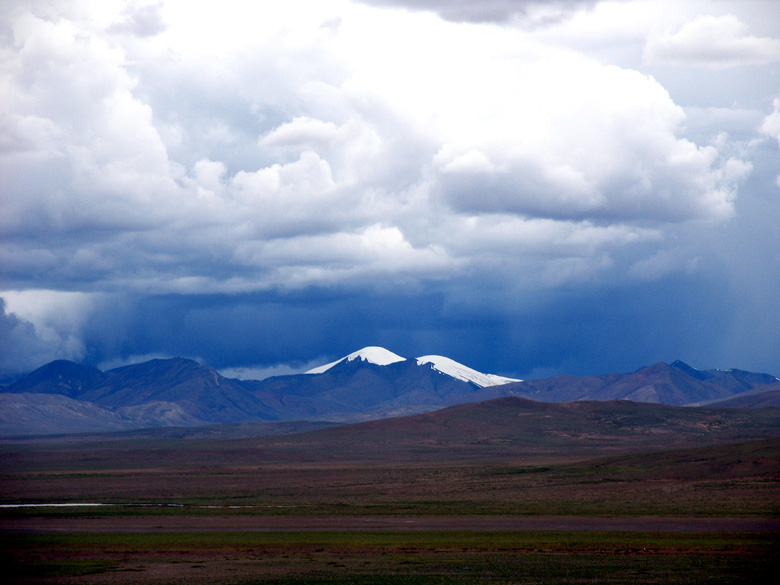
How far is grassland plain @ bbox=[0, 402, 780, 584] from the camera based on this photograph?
47.9m

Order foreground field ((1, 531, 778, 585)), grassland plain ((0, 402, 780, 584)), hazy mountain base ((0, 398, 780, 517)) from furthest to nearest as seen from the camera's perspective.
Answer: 1. hazy mountain base ((0, 398, 780, 517))
2. grassland plain ((0, 402, 780, 584))
3. foreground field ((1, 531, 778, 585))

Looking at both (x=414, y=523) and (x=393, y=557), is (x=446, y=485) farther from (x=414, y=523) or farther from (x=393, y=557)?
(x=393, y=557)

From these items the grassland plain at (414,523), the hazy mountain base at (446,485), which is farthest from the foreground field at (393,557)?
the hazy mountain base at (446,485)

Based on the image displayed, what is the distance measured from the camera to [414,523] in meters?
73.6

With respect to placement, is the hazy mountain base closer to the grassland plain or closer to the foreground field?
the grassland plain

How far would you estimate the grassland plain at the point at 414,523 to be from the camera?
47875 millimetres

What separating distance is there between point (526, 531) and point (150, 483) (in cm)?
7664

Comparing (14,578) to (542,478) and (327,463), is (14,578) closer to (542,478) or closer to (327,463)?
(542,478)

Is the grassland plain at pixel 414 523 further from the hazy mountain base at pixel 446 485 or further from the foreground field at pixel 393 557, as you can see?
the hazy mountain base at pixel 446 485

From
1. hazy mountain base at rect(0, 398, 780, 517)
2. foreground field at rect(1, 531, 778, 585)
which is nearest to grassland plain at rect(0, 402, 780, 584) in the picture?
foreground field at rect(1, 531, 778, 585)

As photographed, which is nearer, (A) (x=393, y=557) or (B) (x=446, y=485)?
(A) (x=393, y=557)

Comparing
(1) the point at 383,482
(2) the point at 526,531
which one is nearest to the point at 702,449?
(1) the point at 383,482

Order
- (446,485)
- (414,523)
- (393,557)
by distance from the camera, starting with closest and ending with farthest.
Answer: (393,557)
(414,523)
(446,485)

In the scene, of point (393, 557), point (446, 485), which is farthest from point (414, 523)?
point (446, 485)
